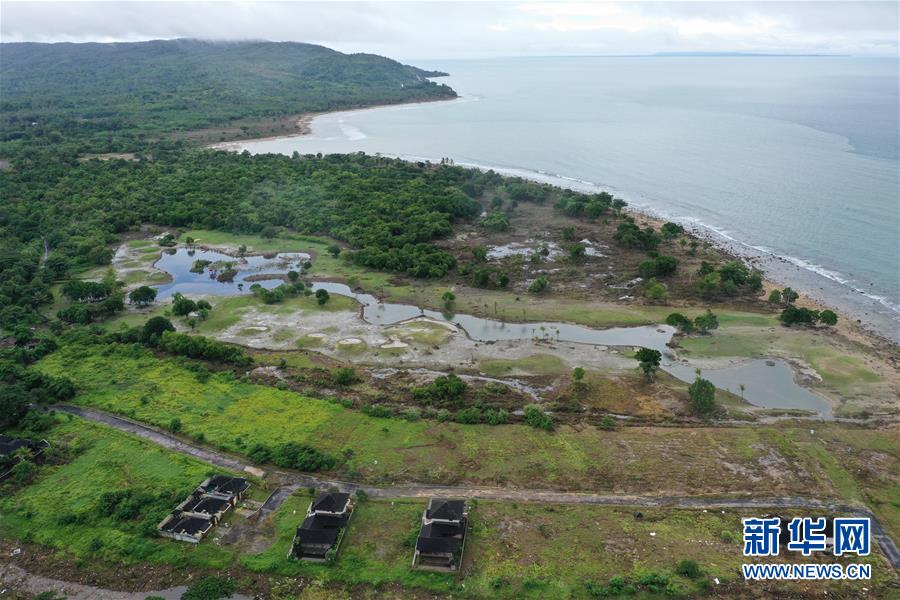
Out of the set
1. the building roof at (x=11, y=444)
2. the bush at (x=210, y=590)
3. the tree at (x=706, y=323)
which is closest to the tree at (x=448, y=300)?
the tree at (x=706, y=323)

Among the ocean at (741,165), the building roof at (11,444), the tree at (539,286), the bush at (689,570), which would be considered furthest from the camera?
the ocean at (741,165)

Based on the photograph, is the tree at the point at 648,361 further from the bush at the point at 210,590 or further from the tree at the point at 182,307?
the tree at the point at 182,307

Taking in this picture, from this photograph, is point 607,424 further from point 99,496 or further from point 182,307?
point 182,307

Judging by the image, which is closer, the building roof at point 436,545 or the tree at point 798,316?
the building roof at point 436,545

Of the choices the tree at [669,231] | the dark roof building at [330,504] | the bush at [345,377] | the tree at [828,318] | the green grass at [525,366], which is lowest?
the dark roof building at [330,504]

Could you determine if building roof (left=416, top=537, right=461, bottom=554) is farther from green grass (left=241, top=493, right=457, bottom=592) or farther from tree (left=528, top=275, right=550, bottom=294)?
tree (left=528, top=275, right=550, bottom=294)

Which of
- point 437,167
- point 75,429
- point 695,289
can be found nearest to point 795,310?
point 695,289

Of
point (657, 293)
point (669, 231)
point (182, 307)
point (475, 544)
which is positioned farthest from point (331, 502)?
point (669, 231)
